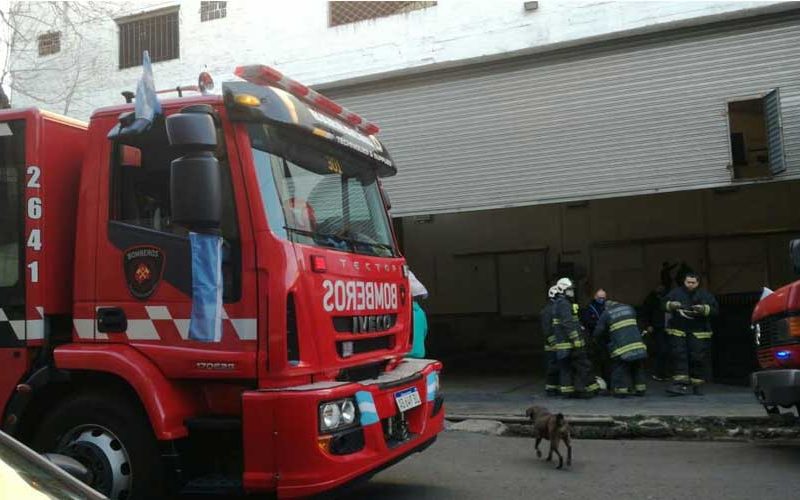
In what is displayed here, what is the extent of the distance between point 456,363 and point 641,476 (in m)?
9.83

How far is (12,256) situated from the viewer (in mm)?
4461

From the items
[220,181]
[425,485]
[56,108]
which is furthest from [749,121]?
[56,108]

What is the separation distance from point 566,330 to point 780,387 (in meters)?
4.12

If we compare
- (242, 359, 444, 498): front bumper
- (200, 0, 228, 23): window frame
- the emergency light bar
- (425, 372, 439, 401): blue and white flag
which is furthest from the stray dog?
(200, 0, 228, 23): window frame

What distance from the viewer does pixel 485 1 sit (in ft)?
39.4

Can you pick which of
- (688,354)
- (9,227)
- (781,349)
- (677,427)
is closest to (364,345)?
(9,227)

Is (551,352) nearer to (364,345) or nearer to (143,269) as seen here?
(364,345)

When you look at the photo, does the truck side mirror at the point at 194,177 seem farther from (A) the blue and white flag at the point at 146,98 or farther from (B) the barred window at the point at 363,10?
(B) the barred window at the point at 363,10

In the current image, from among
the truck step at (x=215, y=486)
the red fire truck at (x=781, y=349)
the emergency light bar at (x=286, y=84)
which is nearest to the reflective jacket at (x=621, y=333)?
the red fire truck at (x=781, y=349)

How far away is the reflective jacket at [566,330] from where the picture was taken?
983cm

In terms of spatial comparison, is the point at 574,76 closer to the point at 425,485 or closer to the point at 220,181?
the point at 425,485

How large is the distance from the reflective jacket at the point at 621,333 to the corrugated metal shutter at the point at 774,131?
2795 millimetres

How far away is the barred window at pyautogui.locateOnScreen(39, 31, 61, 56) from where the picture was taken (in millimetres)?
15430

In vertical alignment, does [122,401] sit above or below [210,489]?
above
